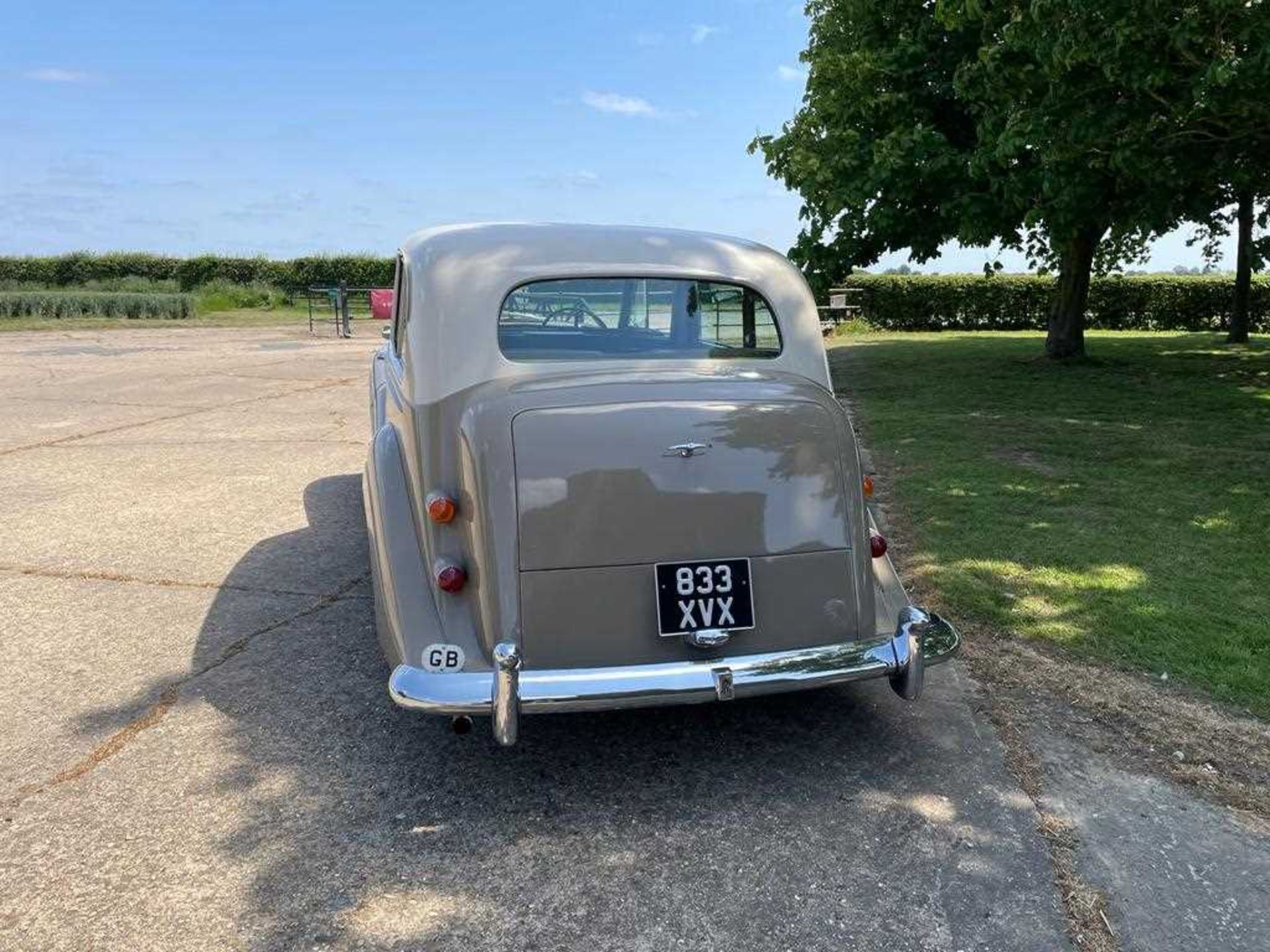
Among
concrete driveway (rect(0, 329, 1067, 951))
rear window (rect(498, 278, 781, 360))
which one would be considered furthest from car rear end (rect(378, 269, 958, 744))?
rear window (rect(498, 278, 781, 360))

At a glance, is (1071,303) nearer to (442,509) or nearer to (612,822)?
(442,509)

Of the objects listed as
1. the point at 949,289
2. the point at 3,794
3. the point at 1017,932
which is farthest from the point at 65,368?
the point at 949,289

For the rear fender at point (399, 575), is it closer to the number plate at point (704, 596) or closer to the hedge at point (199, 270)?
the number plate at point (704, 596)

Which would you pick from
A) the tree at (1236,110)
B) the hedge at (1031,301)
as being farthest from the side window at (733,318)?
the hedge at (1031,301)

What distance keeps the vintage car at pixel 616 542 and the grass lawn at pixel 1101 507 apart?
1.33 m

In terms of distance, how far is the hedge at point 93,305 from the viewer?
1078 inches

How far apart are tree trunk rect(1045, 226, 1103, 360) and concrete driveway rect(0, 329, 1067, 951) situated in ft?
41.5

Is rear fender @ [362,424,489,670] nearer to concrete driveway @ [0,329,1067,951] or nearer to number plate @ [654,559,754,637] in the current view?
concrete driveway @ [0,329,1067,951]

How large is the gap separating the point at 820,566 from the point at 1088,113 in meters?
7.93

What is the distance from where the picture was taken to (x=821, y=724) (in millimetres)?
3562

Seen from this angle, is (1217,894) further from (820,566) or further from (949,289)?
(949,289)

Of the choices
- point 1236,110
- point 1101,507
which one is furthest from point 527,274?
point 1236,110

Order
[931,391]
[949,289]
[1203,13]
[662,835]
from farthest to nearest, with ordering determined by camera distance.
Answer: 1. [949,289]
2. [931,391]
3. [1203,13]
4. [662,835]

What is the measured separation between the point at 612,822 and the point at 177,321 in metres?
28.1
